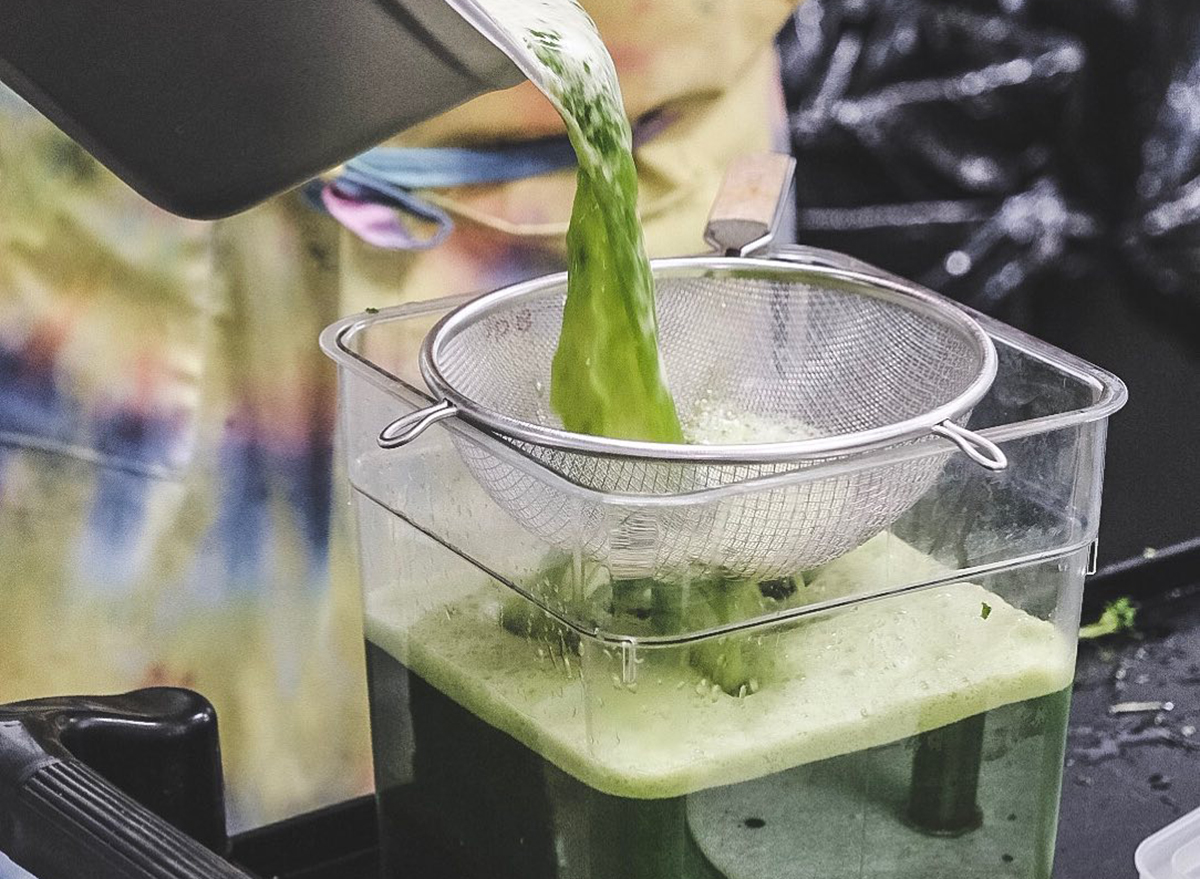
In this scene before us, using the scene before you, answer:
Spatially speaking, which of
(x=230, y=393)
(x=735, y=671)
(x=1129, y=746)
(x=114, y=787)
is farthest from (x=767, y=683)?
(x=1129, y=746)

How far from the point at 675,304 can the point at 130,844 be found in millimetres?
600

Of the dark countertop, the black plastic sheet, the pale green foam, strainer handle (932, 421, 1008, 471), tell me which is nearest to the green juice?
the pale green foam

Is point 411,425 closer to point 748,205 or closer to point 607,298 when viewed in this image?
point 607,298

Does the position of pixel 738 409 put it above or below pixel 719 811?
above

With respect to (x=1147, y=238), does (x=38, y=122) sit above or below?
above

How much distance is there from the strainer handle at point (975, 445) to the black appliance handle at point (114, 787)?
46 centimetres

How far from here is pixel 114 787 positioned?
77 centimetres

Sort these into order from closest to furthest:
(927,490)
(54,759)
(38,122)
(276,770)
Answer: (54,759) → (927,490) → (38,122) → (276,770)

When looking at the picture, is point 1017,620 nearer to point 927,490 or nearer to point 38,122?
point 927,490

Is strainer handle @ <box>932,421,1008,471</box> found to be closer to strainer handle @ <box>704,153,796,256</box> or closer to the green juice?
the green juice

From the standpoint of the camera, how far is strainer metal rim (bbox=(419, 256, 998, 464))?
0.83 meters

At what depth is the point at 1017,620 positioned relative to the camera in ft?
3.15

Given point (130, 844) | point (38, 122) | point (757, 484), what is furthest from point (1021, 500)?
point (38, 122)

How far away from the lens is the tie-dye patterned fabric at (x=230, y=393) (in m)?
1.07
